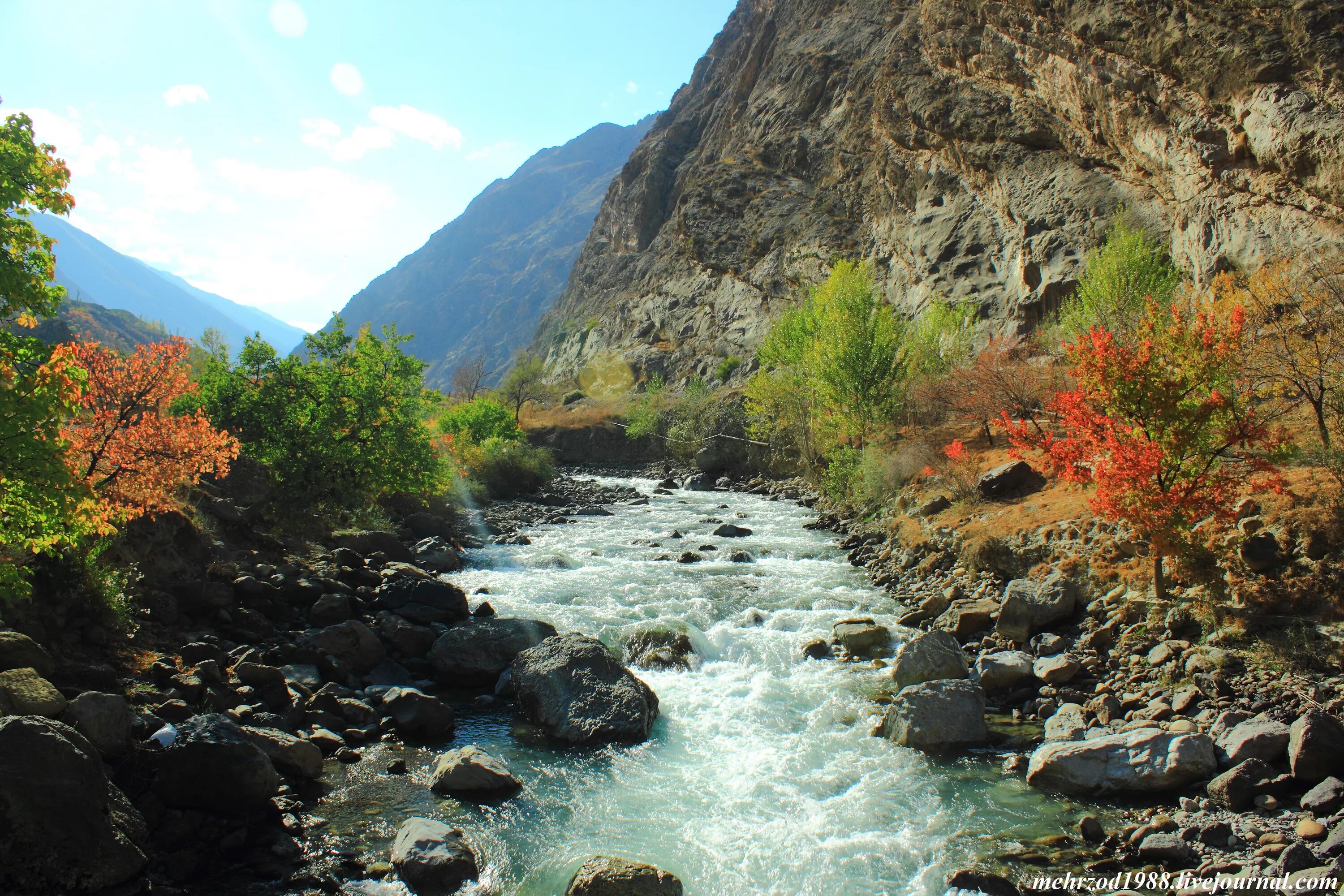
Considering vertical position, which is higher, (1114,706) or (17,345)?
(17,345)

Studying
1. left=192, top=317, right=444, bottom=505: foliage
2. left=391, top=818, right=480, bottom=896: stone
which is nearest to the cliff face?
left=192, top=317, right=444, bottom=505: foliage

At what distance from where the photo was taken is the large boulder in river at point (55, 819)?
5773 mm

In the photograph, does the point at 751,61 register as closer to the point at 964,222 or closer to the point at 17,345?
the point at 964,222

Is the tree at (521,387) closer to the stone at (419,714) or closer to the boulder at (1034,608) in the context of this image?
the stone at (419,714)

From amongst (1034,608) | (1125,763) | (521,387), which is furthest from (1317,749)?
(521,387)

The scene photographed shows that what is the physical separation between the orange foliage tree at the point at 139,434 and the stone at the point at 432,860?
22.4ft

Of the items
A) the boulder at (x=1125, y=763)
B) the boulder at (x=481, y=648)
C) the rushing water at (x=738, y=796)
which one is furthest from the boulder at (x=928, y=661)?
the boulder at (x=481, y=648)

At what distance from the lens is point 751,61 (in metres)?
97.5

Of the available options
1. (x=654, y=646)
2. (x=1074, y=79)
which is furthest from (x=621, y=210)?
(x=654, y=646)

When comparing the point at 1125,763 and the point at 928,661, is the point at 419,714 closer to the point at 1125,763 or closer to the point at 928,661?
the point at 928,661

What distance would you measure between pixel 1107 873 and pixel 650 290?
88.8 meters

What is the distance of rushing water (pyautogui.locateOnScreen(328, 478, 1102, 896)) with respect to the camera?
7.42 metres

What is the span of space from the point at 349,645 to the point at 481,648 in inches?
89.8

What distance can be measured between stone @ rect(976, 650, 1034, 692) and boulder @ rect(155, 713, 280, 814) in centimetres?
1035
